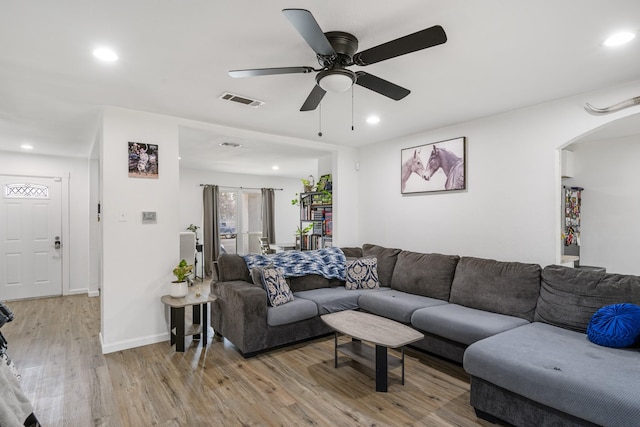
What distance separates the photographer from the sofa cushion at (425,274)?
12.1 ft

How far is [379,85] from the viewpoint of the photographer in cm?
236

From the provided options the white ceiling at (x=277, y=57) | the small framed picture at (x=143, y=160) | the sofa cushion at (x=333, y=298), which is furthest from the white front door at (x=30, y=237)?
the sofa cushion at (x=333, y=298)

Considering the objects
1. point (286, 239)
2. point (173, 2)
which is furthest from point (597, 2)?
point (286, 239)

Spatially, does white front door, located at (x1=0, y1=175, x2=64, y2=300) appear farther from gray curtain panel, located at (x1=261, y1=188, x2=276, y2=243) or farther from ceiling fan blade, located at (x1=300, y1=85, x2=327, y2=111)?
ceiling fan blade, located at (x1=300, y1=85, x2=327, y2=111)

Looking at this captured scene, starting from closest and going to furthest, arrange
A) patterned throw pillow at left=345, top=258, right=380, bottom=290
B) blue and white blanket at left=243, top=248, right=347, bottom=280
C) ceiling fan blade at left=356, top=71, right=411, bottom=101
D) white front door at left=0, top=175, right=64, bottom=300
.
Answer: ceiling fan blade at left=356, top=71, right=411, bottom=101 → blue and white blanket at left=243, top=248, right=347, bottom=280 → patterned throw pillow at left=345, top=258, right=380, bottom=290 → white front door at left=0, top=175, right=64, bottom=300

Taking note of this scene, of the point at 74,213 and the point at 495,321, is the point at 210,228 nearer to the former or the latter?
the point at 74,213

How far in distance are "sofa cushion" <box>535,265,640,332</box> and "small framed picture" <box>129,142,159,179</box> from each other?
396 centimetres

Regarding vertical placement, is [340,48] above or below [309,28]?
above

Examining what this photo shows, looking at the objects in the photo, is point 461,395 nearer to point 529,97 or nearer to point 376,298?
point 376,298

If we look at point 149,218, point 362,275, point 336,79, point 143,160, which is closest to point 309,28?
point 336,79

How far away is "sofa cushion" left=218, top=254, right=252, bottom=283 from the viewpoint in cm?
384

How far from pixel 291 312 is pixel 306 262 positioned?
90cm

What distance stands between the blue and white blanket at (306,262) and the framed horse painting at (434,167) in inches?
52.7

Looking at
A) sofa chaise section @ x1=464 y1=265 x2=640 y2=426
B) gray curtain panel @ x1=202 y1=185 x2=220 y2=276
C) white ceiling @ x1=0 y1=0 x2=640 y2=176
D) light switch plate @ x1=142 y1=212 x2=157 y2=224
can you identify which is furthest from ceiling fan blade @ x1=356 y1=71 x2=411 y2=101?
gray curtain panel @ x1=202 y1=185 x2=220 y2=276
